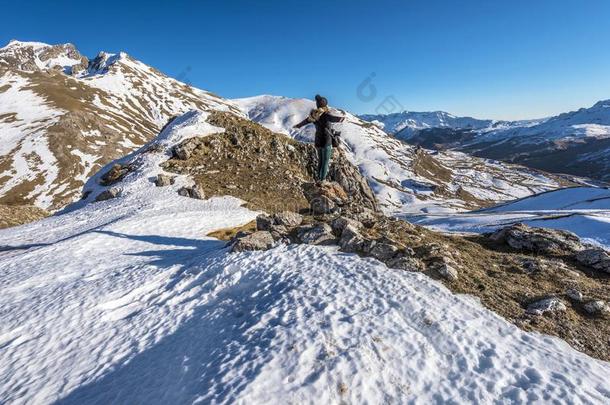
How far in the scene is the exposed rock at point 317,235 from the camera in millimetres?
17484

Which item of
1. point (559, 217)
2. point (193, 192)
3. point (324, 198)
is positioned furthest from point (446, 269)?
point (559, 217)

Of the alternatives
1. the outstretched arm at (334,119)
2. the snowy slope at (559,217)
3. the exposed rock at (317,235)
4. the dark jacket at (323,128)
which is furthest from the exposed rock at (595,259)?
the snowy slope at (559,217)

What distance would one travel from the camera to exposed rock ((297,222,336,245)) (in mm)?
17484

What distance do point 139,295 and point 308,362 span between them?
30.5ft

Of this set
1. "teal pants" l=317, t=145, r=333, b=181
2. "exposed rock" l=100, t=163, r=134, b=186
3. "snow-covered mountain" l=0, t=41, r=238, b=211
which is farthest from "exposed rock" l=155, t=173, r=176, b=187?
"snow-covered mountain" l=0, t=41, r=238, b=211

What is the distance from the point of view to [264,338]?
1027 centimetres

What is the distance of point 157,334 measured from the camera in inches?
475

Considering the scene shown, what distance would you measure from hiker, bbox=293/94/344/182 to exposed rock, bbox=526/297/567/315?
1297 cm

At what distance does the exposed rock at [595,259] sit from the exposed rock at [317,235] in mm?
12131

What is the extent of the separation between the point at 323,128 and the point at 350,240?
821cm

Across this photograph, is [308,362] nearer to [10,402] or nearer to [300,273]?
[300,273]

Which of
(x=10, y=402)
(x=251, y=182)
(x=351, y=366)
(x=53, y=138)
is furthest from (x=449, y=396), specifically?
(x=53, y=138)

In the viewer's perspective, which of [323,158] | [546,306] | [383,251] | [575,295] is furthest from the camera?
[323,158]

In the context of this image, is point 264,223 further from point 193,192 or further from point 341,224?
point 193,192
